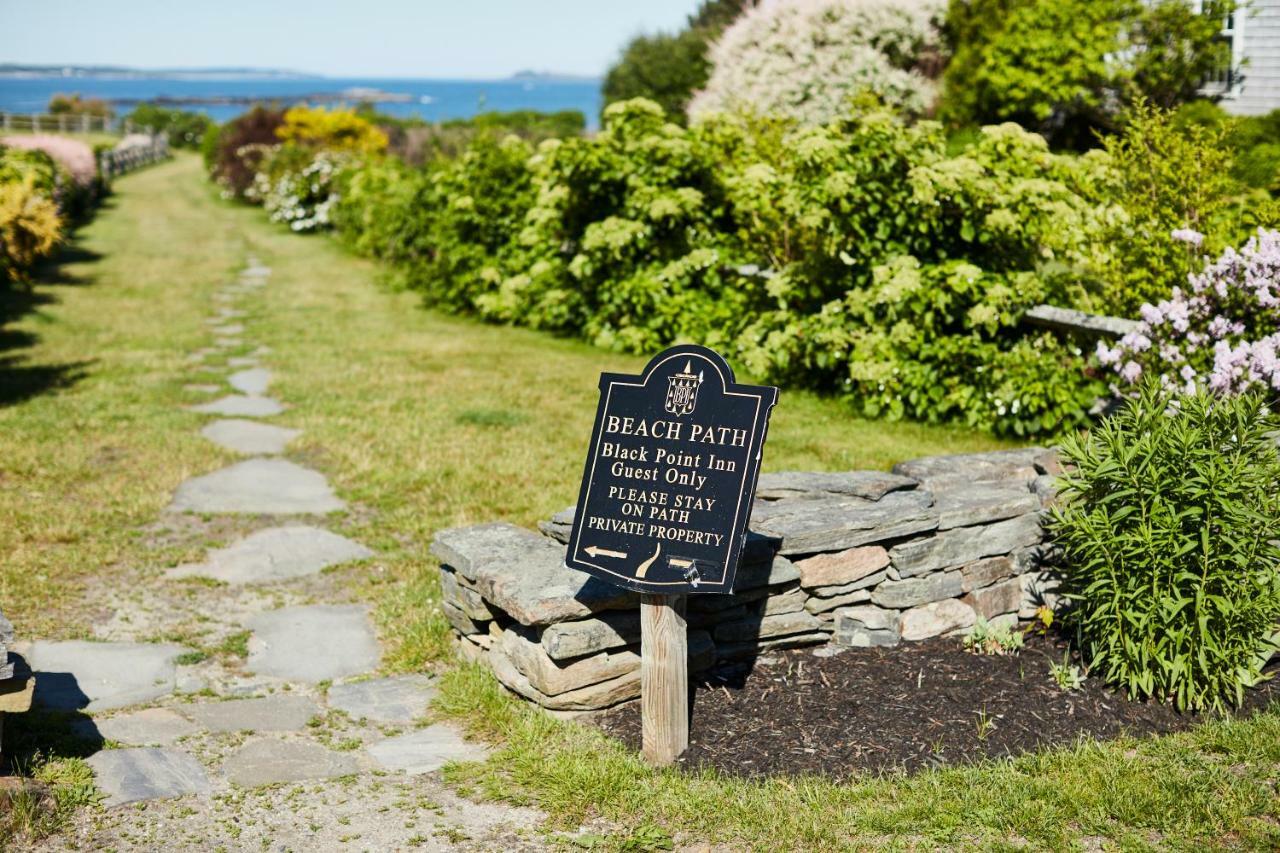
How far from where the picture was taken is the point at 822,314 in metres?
7.87

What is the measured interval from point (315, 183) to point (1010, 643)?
19.4 metres

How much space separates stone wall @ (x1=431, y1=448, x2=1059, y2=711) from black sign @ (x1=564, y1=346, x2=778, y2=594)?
0.38 meters

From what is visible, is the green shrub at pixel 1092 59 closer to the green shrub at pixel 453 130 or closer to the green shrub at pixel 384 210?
the green shrub at pixel 384 210

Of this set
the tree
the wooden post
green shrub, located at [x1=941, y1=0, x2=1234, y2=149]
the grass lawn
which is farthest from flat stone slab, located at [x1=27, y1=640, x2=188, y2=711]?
the tree

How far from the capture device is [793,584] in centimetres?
430

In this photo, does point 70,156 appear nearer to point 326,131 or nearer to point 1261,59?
point 326,131

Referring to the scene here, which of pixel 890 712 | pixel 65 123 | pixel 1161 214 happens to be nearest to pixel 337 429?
pixel 890 712

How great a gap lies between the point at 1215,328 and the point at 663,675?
3.82m

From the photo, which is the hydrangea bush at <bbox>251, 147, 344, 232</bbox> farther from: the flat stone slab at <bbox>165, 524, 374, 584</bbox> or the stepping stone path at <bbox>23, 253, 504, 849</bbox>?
the stepping stone path at <bbox>23, 253, 504, 849</bbox>

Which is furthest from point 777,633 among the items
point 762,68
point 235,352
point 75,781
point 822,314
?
point 762,68

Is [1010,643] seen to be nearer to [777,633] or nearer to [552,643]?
[777,633]

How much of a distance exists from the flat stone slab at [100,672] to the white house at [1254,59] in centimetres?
1856

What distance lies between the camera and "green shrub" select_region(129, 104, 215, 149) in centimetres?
5338

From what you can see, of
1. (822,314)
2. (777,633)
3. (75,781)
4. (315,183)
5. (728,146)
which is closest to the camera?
(75,781)
